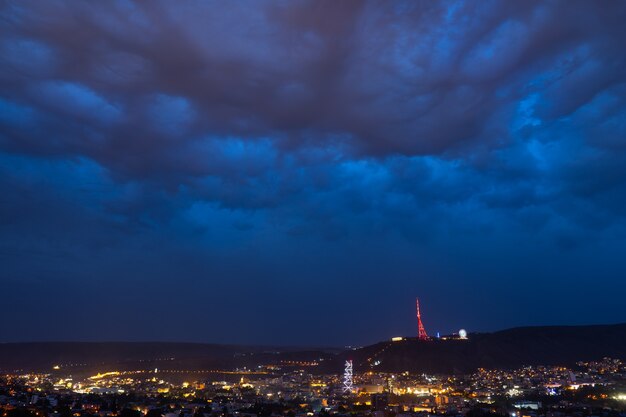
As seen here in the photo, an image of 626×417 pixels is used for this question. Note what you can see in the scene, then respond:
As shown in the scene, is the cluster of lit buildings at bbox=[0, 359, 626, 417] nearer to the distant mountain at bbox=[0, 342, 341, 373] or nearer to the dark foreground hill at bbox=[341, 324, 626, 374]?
the dark foreground hill at bbox=[341, 324, 626, 374]

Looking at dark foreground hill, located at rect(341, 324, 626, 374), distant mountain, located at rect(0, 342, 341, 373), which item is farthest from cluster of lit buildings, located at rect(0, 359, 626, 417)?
distant mountain, located at rect(0, 342, 341, 373)

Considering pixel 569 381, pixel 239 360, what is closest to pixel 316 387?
pixel 569 381

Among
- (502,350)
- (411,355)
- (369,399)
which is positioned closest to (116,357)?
(411,355)

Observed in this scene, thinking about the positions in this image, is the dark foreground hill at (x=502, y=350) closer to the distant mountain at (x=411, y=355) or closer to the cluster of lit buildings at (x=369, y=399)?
the distant mountain at (x=411, y=355)

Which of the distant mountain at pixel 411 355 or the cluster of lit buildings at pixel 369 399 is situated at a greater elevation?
the distant mountain at pixel 411 355

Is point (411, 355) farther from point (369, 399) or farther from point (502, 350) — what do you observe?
point (369, 399)

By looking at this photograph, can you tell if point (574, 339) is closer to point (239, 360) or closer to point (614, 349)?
point (614, 349)

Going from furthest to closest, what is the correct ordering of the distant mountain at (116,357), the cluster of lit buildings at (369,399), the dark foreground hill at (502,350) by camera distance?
1. the distant mountain at (116,357)
2. the dark foreground hill at (502,350)
3. the cluster of lit buildings at (369,399)

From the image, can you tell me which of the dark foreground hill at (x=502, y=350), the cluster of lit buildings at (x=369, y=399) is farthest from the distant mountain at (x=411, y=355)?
the cluster of lit buildings at (x=369, y=399)

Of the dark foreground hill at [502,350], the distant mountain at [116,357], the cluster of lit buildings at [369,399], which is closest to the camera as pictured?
the cluster of lit buildings at [369,399]
